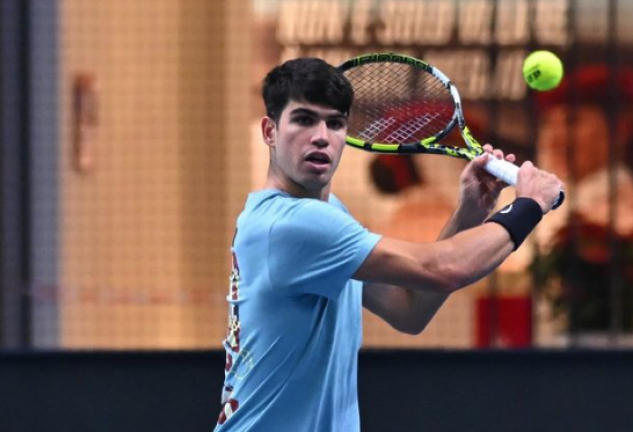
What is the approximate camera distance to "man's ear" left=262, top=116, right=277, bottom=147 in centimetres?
340

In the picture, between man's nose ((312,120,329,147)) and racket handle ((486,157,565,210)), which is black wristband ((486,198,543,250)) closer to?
racket handle ((486,157,565,210))

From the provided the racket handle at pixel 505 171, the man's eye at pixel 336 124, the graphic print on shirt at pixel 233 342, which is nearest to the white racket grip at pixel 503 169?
the racket handle at pixel 505 171

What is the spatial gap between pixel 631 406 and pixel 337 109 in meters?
2.49

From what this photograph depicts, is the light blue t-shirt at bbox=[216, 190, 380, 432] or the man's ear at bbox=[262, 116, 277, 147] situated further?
the man's ear at bbox=[262, 116, 277, 147]

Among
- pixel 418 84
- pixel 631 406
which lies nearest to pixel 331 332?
pixel 418 84

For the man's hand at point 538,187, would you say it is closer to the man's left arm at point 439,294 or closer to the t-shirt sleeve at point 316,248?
the man's left arm at point 439,294

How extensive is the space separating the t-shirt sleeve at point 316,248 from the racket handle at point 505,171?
0.38 meters

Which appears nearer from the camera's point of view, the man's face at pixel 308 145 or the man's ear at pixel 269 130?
the man's face at pixel 308 145

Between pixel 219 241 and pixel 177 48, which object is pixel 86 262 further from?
pixel 177 48

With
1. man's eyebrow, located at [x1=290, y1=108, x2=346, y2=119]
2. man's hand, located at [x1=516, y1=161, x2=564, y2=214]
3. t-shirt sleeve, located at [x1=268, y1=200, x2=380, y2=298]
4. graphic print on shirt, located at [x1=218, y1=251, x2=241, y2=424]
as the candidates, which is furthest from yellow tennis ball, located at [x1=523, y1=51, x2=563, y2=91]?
graphic print on shirt, located at [x1=218, y1=251, x2=241, y2=424]

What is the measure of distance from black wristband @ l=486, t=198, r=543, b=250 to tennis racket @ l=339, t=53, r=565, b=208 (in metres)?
0.51

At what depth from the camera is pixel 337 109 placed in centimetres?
332

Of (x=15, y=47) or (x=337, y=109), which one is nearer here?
(x=337, y=109)

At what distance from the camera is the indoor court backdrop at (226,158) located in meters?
6.71
